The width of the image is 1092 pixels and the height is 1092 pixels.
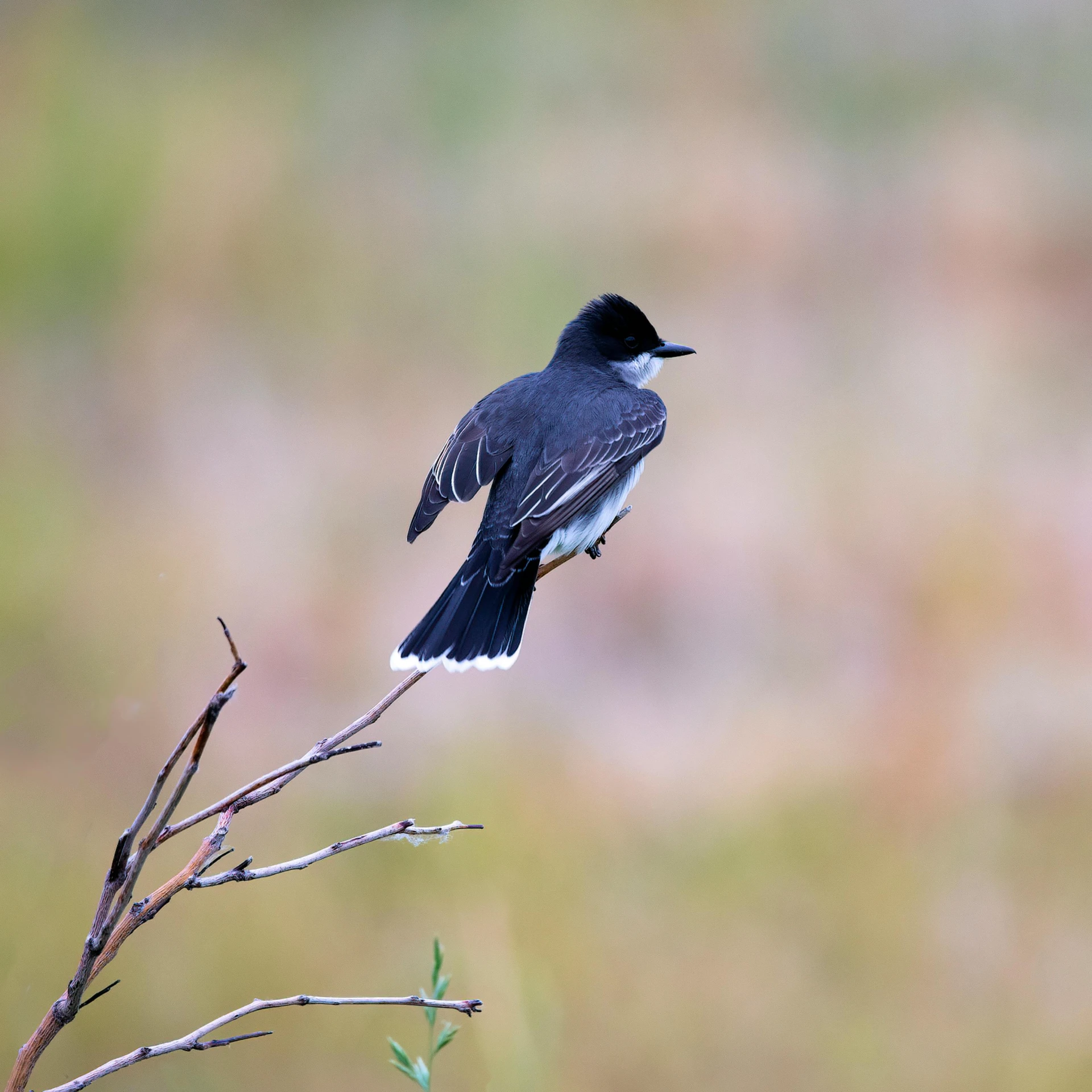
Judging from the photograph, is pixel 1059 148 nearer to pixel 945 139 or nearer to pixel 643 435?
pixel 945 139

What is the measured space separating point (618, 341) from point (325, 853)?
1.67 metres

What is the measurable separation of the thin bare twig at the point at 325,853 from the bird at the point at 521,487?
584mm

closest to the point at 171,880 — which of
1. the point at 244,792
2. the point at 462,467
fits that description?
the point at 244,792

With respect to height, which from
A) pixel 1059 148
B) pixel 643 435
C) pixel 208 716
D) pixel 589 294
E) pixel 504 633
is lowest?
pixel 208 716

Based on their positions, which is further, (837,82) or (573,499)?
(837,82)

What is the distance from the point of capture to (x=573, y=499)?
1.66m

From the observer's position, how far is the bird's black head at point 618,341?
2191mm

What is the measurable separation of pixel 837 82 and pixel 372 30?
1885mm

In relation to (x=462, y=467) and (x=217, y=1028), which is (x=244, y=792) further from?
(x=462, y=467)

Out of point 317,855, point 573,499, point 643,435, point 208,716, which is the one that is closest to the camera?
point 208,716

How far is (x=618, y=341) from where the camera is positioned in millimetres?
2207

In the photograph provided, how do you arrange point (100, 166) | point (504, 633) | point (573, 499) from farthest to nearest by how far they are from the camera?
point (100, 166), point (573, 499), point (504, 633)

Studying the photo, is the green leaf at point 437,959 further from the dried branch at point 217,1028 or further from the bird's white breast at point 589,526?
the bird's white breast at point 589,526

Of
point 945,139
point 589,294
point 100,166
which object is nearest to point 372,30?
point 100,166
